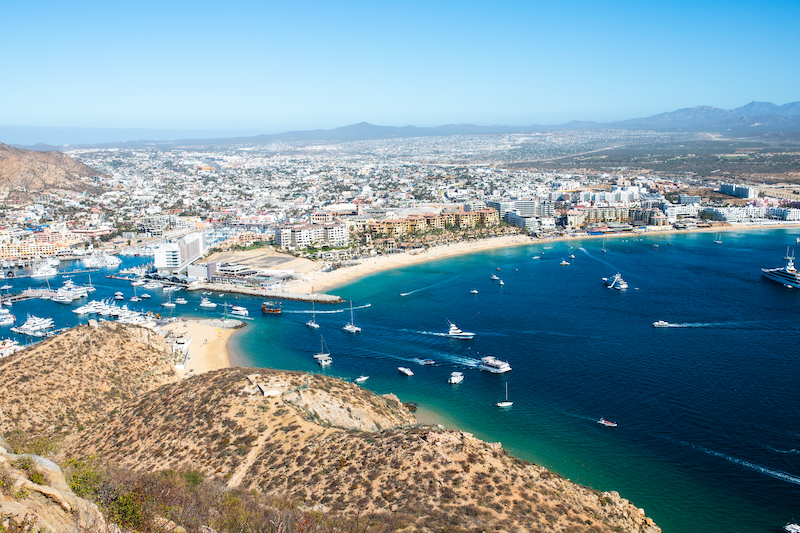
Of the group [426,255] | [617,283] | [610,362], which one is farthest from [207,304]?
[617,283]

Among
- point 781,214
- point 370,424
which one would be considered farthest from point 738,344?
point 781,214

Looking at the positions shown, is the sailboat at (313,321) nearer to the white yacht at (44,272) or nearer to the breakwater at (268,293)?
the breakwater at (268,293)

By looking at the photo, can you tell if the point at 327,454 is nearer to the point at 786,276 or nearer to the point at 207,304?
the point at 207,304

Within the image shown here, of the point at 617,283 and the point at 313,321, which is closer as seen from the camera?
the point at 313,321

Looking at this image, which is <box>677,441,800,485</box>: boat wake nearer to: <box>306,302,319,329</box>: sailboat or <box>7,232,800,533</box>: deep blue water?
<box>7,232,800,533</box>: deep blue water

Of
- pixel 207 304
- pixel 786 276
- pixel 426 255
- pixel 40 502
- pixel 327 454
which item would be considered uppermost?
pixel 40 502

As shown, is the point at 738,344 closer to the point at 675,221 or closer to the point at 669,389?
the point at 669,389
